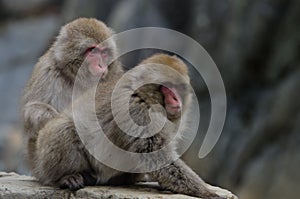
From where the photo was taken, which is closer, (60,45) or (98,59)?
(98,59)

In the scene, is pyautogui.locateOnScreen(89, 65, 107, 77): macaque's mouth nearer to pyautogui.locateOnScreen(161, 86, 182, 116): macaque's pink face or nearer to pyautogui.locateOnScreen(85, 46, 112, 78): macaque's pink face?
pyautogui.locateOnScreen(85, 46, 112, 78): macaque's pink face

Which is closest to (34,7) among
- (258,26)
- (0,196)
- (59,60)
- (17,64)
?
(17,64)

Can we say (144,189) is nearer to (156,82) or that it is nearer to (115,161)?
(115,161)

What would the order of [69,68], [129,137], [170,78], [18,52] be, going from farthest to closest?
[18,52] < [69,68] < [170,78] < [129,137]

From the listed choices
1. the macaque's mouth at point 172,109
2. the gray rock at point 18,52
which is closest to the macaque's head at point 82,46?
the macaque's mouth at point 172,109

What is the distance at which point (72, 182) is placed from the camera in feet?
17.5

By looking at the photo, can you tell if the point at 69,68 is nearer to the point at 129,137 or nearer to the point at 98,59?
the point at 98,59

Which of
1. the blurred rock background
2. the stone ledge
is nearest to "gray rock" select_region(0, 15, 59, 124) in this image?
the blurred rock background

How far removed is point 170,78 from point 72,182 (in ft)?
3.14

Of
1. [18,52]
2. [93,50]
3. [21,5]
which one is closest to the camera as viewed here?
[93,50]

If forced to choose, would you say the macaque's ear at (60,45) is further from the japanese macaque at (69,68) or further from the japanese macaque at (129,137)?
the japanese macaque at (129,137)

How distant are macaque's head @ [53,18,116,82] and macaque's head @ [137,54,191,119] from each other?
42.8 inches

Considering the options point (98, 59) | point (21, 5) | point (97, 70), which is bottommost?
point (97, 70)

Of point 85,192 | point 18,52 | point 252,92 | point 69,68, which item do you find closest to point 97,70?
point 69,68
